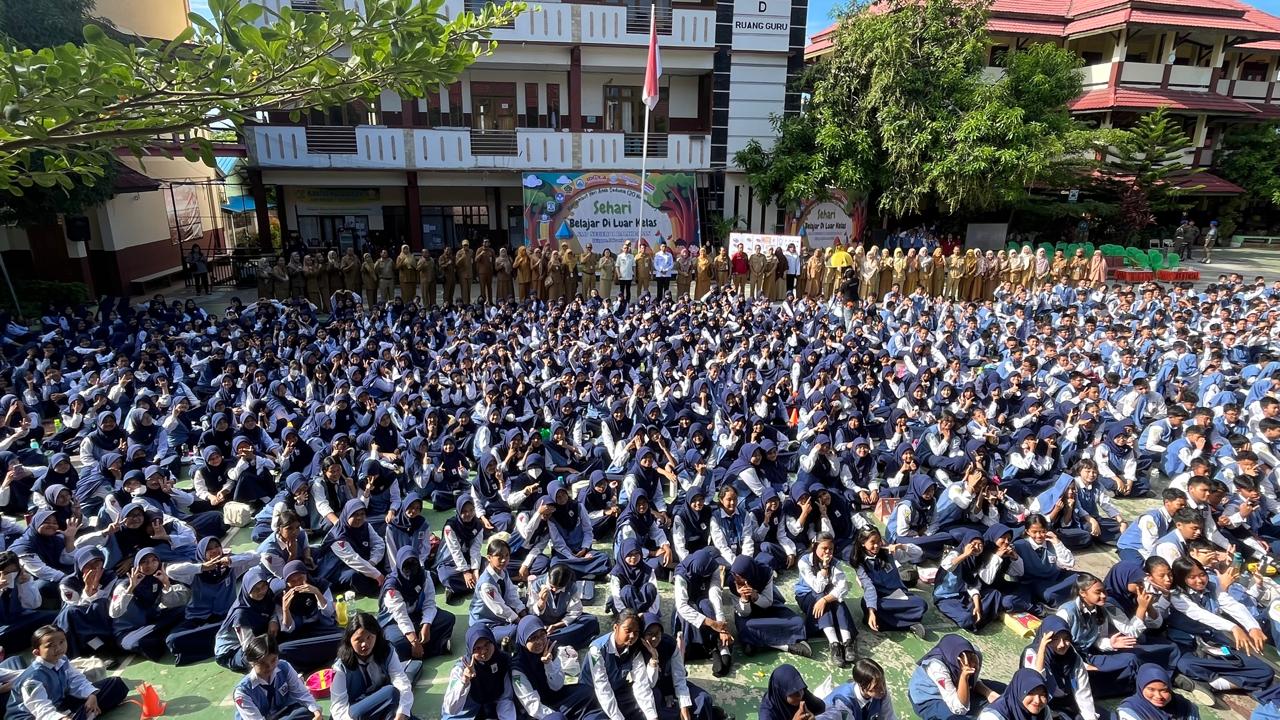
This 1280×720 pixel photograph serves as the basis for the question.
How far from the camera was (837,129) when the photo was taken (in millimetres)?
17516

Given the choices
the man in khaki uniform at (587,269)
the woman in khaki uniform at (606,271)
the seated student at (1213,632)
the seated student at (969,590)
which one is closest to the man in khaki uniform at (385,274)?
the man in khaki uniform at (587,269)

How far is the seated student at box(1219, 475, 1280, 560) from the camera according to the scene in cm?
597

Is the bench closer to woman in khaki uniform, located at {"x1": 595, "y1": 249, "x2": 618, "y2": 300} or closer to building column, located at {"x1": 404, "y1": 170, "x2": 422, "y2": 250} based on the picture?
building column, located at {"x1": 404, "y1": 170, "x2": 422, "y2": 250}

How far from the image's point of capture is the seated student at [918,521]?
5.78 meters

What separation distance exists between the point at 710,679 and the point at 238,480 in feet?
15.8

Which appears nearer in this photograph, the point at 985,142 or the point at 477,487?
the point at 477,487

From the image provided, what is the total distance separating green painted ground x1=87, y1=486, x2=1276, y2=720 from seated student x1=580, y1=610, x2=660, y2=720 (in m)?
Answer: 0.67

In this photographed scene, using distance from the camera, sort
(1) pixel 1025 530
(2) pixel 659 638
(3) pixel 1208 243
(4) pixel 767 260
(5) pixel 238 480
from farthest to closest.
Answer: (3) pixel 1208 243 < (4) pixel 767 260 < (5) pixel 238 480 < (1) pixel 1025 530 < (2) pixel 659 638

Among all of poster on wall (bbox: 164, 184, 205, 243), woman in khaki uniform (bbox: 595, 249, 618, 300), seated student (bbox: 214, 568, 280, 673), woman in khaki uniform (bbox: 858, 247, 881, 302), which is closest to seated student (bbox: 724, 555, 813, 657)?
seated student (bbox: 214, 568, 280, 673)

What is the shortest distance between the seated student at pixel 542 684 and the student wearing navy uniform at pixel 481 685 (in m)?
0.07

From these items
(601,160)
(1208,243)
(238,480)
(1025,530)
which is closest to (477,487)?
(238,480)

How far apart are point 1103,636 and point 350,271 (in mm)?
14698

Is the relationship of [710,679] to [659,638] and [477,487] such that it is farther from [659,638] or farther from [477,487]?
[477,487]

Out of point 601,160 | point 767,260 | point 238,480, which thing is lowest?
point 238,480
